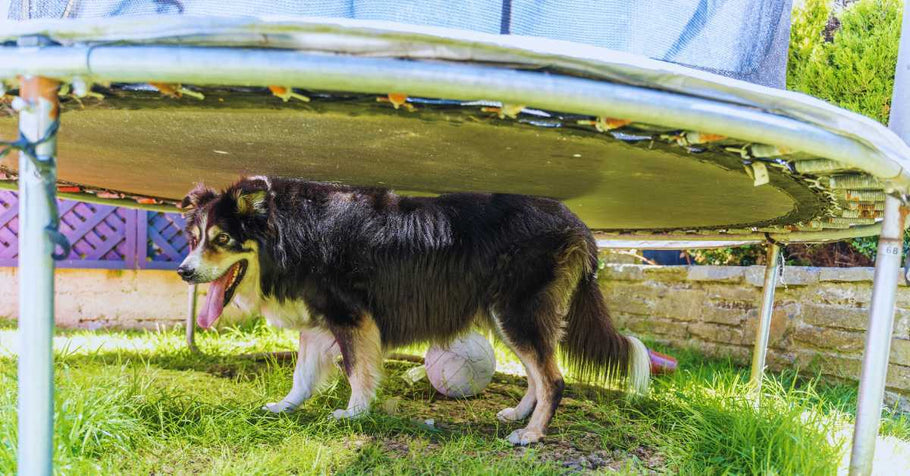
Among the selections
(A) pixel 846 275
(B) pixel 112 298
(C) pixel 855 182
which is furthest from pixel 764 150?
(B) pixel 112 298

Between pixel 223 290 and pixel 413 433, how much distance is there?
110 cm

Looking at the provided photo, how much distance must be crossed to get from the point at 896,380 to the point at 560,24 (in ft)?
11.0

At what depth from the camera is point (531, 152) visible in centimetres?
198

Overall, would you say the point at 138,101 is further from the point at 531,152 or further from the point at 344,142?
the point at 531,152

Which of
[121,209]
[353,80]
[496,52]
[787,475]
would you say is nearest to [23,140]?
[353,80]

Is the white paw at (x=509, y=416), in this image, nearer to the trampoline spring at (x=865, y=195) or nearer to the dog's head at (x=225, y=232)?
the dog's head at (x=225, y=232)

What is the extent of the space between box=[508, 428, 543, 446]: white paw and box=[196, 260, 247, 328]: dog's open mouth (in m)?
1.42

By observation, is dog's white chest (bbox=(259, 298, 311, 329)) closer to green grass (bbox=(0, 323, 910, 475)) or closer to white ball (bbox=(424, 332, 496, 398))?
green grass (bbox=(0, 323, 910, 475))

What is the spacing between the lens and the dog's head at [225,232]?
2.64 metres

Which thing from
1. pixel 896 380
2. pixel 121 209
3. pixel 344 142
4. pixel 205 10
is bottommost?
pixel 896 380

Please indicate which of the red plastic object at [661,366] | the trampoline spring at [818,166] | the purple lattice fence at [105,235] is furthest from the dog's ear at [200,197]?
the purple lattice fence at [105,235]

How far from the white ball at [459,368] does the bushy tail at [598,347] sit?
62cm

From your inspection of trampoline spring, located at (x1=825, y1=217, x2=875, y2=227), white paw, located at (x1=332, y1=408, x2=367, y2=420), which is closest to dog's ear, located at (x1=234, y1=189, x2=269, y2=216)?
white paw, located at (x1=332, y1=408, x2=367, y2=420)

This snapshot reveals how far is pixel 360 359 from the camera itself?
2.75m
